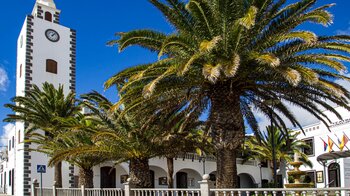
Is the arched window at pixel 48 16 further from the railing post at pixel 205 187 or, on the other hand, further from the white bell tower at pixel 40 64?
the railing post at pixel 205 187

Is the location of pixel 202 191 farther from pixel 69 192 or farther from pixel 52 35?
pixel 52 35

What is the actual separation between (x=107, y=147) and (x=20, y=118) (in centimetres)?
1333

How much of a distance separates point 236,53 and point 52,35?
27.8 meters

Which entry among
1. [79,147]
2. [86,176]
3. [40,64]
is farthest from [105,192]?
[40,64]

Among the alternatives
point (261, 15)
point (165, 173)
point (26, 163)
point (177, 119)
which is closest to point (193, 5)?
point (261, 15)

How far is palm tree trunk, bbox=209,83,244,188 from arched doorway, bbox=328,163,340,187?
824 inches

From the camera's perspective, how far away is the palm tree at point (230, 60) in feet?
40.4

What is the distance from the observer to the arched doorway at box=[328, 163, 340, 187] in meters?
31.6

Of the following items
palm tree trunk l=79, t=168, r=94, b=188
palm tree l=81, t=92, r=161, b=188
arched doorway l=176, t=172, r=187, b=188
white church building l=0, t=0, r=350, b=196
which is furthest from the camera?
arched doorway l=176, t=172, r=187, b=188

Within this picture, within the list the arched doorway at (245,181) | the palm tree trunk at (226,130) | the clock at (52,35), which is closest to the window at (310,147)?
the arched doorway at (245,181)

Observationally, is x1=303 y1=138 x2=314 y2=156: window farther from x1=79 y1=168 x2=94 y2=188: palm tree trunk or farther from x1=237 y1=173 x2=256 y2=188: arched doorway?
x1=79 y1=168 x2=94 y2=188: palm tree trunk

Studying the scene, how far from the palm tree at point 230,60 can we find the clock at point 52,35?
24.0 m

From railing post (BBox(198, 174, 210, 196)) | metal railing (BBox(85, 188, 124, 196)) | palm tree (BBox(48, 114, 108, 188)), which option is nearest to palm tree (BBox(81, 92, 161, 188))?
palm tree (BBox(48, 114, 108, 188))

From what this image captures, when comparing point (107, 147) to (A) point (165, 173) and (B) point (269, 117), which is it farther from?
(A) point (165, 173)
